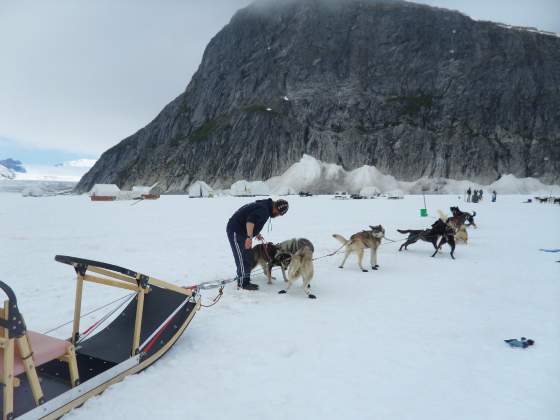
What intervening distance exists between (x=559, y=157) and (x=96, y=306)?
117190mm

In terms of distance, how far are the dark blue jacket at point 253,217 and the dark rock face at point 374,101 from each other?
305 ft

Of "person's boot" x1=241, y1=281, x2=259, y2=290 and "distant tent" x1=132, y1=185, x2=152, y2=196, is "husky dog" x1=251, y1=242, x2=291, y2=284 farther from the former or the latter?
"distant tent" x1=132, y1=185, x2=152, y2=196

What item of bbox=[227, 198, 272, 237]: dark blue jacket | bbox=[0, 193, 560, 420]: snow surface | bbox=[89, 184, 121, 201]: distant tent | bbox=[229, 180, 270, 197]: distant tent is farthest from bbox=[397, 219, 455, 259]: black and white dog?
bbox=[229, 180, 270, 197]: distant tent

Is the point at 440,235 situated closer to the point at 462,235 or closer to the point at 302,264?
the point at 462,235

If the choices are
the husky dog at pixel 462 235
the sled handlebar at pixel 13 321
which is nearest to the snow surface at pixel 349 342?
the sled handlebar at pixel 13 321

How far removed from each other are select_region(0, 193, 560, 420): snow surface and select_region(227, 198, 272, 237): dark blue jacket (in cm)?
A: 144

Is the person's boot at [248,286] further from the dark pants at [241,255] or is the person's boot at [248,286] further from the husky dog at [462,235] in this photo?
the husky dog at [462,235]

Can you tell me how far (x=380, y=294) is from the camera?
7758 mm

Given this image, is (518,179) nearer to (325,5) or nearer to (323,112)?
(323,112)

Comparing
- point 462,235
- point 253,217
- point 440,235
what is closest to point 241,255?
point 253,217

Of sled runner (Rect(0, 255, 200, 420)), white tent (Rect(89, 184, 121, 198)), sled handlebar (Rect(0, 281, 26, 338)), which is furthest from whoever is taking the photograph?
white tent (Rect(89, 184, 121, 198))

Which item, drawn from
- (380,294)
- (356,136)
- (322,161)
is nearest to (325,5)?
(356,136)

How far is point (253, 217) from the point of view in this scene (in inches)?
288

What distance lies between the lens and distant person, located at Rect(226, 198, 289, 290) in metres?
7.37
